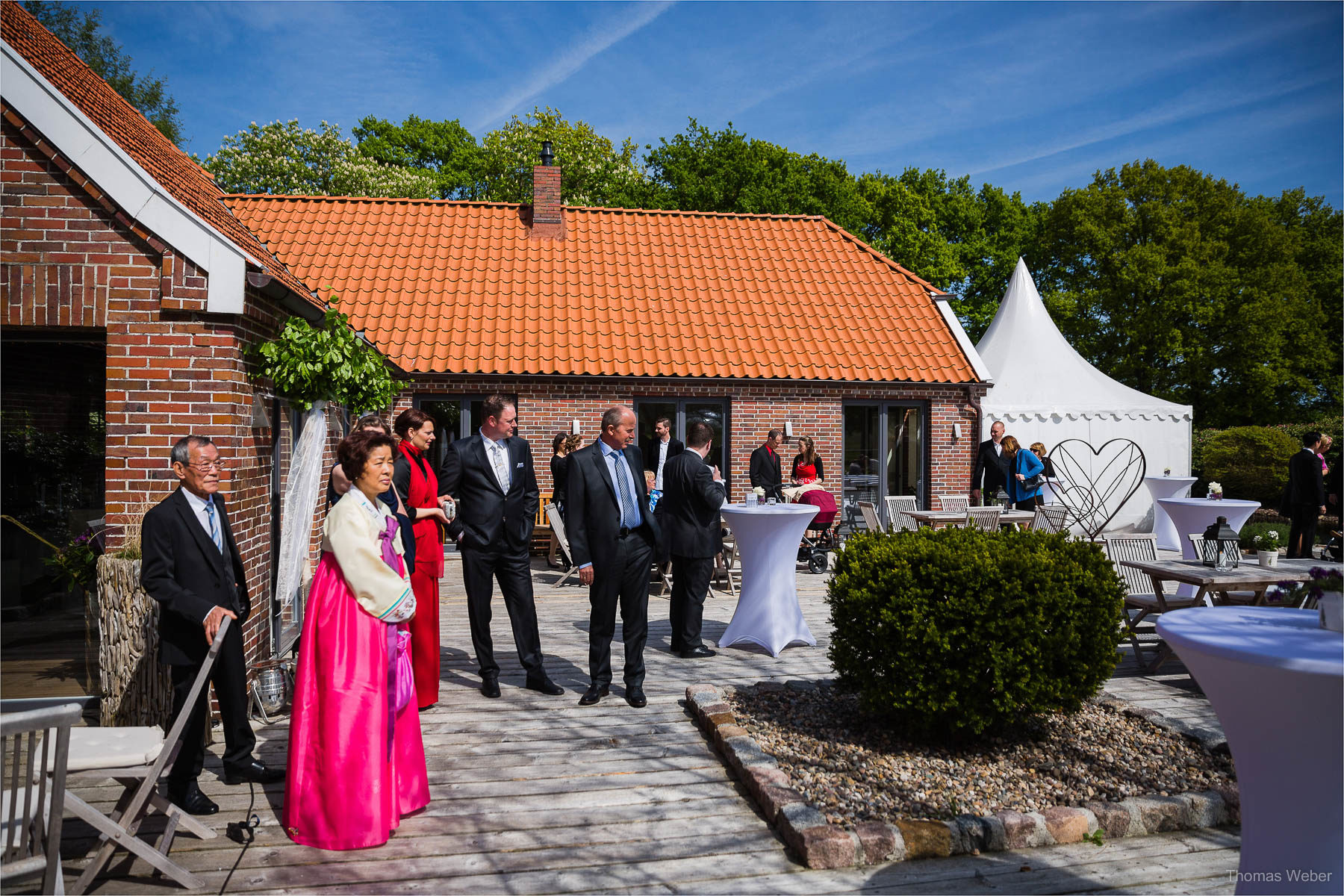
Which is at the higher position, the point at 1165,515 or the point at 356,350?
the point at 356,350

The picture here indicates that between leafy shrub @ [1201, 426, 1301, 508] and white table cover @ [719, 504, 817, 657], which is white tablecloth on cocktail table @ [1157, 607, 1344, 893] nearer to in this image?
white table cover @ [719, 504, 817, 657]

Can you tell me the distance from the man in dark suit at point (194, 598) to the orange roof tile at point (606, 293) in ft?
30.8

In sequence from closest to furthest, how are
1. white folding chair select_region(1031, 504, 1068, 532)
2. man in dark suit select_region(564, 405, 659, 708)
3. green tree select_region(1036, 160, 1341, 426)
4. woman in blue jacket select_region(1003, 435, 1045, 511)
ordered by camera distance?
man in dark suit select_region(564, 405, 659, 708) < white folding chair select_region(1031, 504, 1068, 532) < woman in blue jacket select_region(1003, 435, 1045, 511) < green tree select_region(1036, 160, 1341, 426)

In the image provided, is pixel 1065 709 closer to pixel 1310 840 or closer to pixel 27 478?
pixel 1310 840

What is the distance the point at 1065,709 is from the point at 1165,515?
11575 millimetres

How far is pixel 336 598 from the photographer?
12.7 ft

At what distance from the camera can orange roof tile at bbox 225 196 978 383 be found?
46.9ft

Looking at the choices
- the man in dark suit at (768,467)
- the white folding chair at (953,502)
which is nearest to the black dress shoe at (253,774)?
the man in dark suit at (768,467)

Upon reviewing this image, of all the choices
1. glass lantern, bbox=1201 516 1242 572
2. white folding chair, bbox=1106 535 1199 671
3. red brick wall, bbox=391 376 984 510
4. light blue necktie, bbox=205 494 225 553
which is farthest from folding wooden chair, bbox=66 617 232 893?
red brick wall, bbox=391 376 984 510

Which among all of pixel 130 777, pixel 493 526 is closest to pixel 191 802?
pixel 130 777

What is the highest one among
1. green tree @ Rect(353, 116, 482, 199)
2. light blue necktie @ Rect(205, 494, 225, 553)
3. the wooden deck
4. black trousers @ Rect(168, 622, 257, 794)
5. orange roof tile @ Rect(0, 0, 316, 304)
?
green tree @ Rect(353, 116, 482, 199)

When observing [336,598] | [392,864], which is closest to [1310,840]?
[392,864]

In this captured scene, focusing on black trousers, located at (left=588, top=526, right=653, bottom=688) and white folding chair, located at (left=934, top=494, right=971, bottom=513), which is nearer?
black trousers, located at (left=588, top=526, right=653, bottom=688)

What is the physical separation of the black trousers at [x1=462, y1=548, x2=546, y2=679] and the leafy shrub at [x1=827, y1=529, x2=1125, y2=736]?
7.81 feet
